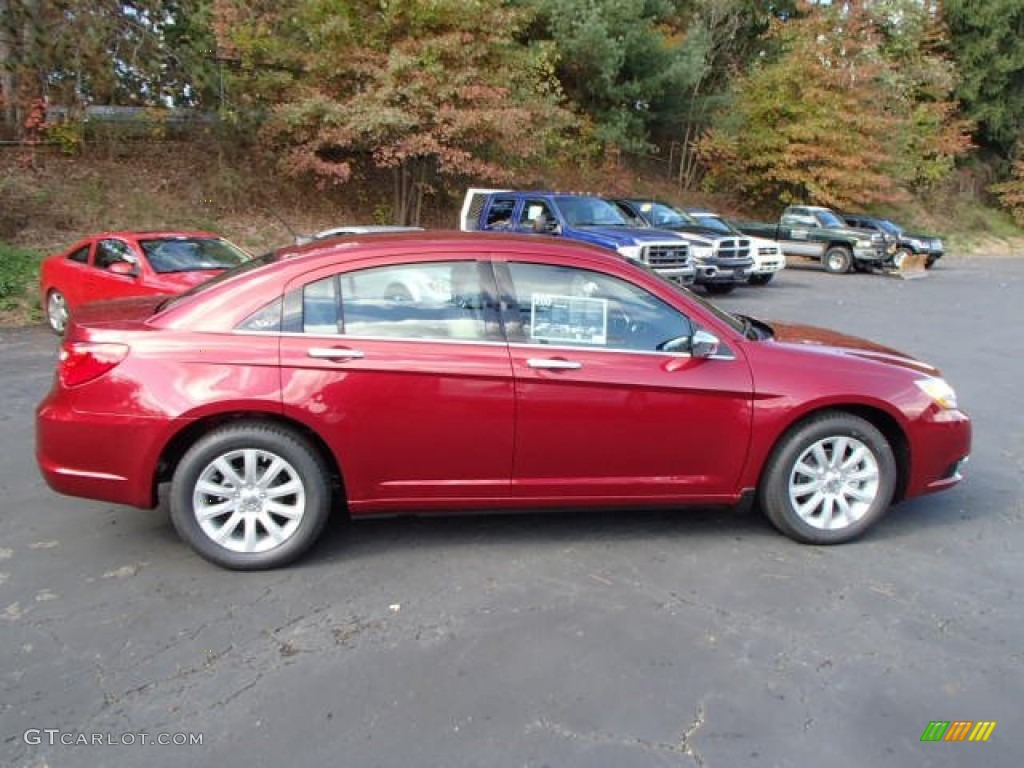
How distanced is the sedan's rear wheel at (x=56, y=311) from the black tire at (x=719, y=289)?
1174 centimetres

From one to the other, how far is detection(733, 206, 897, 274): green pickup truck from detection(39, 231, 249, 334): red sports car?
1696 cm

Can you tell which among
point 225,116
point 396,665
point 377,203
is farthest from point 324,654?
point 377,203

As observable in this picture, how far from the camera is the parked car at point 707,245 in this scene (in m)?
15.1

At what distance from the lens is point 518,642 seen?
10.2 ft

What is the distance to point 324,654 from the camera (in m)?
3.01

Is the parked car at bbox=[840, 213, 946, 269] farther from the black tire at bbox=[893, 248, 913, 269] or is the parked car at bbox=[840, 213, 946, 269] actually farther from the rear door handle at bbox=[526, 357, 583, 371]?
the rear door handle at bbox=[526, 357, 583, 371]

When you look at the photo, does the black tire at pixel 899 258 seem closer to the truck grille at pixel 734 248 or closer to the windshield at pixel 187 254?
the truck grille at pixel 734 248

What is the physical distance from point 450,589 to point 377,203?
1809cm

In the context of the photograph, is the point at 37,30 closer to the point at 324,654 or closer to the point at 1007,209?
the point at 324,654

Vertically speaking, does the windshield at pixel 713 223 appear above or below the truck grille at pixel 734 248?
above

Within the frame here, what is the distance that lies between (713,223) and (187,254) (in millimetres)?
12257

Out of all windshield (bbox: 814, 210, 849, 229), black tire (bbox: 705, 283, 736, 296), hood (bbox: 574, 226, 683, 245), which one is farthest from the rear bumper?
windshield (bbox: 814, 210, 849, 229)

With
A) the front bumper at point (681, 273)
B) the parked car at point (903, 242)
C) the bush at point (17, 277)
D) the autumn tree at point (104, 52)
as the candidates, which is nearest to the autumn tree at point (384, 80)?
the autumn tree at point (104, 52)

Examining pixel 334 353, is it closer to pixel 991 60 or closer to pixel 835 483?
pixel 835 483
